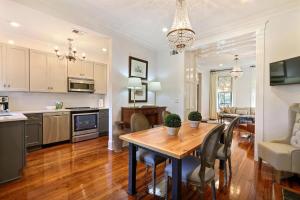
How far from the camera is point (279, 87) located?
9.57ft

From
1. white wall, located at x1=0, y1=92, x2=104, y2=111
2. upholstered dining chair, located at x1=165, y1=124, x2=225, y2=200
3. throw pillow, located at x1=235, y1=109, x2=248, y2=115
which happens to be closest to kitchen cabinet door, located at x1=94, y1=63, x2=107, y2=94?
white wall, located at x1=0, y1=92, x2=104, y2=111

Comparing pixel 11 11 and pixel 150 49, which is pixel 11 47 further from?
pixel 150 49

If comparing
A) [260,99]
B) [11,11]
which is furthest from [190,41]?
[11,11]

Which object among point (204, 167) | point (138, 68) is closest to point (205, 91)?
point (138, 68)

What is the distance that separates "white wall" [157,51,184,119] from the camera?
470cm

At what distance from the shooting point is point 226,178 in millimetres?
2422

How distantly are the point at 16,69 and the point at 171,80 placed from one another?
3924mm

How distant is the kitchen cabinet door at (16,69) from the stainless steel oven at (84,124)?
4.36 ft

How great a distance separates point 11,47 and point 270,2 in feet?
17.1

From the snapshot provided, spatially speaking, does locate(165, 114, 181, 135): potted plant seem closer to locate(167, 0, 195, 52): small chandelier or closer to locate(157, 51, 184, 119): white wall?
locate(167, 0, 195, 52): small chandelier

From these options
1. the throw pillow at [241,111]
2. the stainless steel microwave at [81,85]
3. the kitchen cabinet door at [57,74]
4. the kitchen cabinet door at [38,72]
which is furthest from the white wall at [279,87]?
the kitchen cabinet door at [38,72]

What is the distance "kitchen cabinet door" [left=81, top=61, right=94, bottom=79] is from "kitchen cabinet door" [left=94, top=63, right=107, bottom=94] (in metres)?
0.14

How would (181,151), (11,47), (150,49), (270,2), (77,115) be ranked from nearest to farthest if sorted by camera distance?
(181,151) < (270,2) < (11,47) < (77,115) < (150,49)

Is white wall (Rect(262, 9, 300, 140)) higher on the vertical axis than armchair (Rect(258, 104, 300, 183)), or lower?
higher
